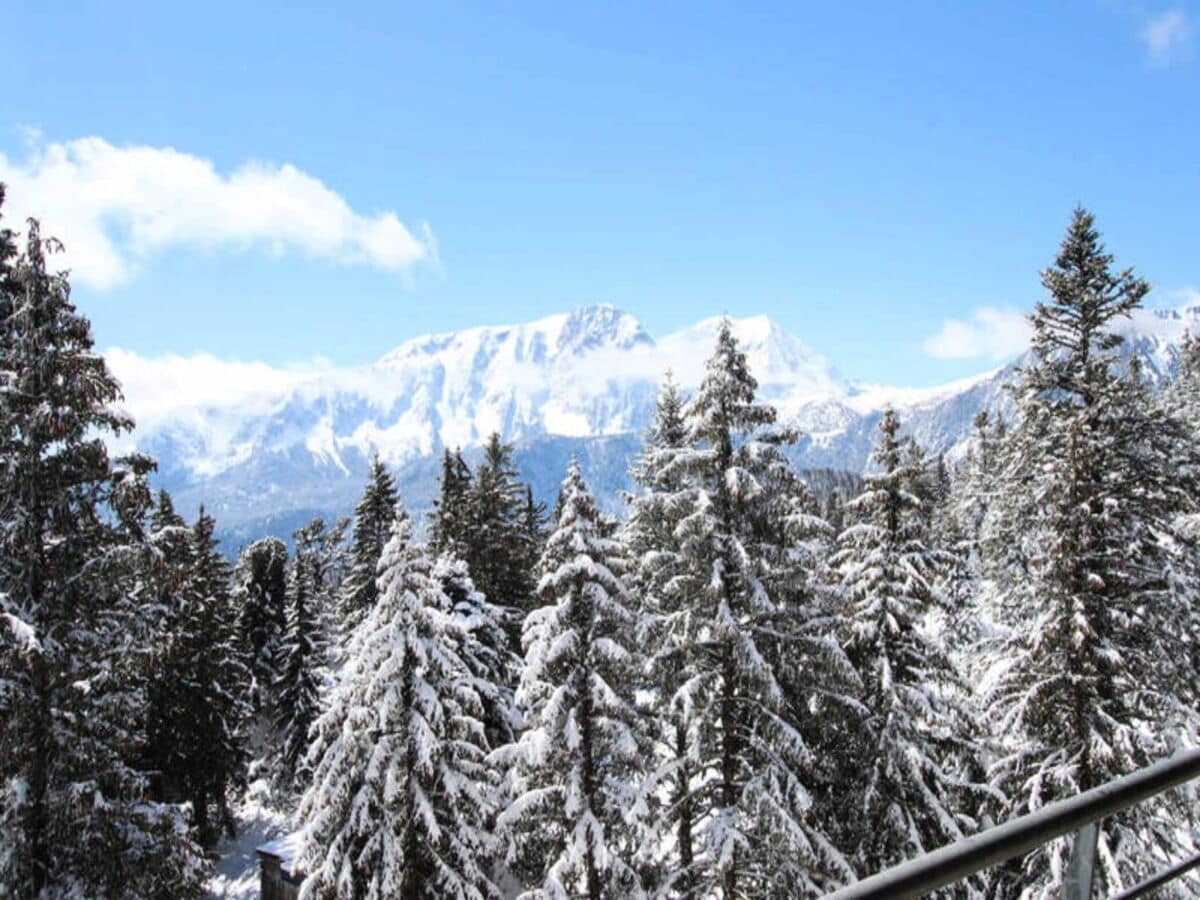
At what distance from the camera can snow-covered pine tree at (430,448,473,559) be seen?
3706 centimetres

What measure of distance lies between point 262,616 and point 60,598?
3760cm

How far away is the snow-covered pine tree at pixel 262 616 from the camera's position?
46.0m

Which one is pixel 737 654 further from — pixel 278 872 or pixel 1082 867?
pixel 278 872

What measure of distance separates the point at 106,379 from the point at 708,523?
1090 cm

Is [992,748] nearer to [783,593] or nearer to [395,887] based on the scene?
[783,593]

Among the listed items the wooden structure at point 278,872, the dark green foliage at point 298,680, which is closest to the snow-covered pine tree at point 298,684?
the dark green foliage at point 298,680

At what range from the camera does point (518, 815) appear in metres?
16.1

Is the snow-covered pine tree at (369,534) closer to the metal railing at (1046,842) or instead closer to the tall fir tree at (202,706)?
the tall fir tree at (202,706)

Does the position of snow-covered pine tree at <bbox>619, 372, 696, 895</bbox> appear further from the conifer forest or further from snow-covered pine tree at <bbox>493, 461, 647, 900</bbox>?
snow-covered pine tree at <bbox>493, 461, 647, 900</bbox>

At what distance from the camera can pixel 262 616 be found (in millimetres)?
47594

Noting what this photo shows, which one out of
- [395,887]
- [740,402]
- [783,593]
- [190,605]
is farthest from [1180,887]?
[190,605]

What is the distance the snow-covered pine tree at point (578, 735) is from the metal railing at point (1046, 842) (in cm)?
1349

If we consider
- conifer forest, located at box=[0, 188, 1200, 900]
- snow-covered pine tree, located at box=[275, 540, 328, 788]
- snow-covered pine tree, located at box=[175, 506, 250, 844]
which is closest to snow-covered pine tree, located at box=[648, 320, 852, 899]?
conifer forest, located at box=[0, 188, 1200, 900]

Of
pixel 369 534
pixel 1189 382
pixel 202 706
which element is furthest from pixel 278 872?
pixel 1189 382
